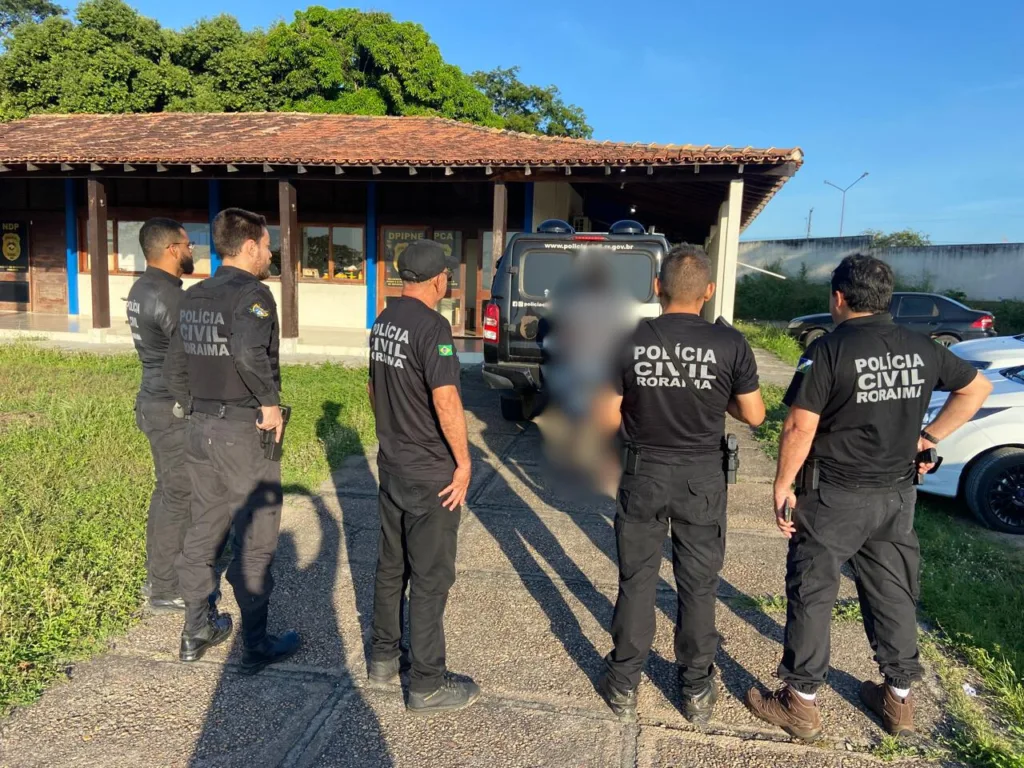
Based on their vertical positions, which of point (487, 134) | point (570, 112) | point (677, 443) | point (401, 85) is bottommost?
point (677, 443)

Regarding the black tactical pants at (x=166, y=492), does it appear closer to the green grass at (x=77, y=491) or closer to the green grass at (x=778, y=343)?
the green grass at (x=77, y=491)

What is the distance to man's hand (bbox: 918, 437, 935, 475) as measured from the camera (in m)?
2.81

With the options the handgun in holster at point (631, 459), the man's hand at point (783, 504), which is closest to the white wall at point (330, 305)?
the handgun in holster at point (631, 459)

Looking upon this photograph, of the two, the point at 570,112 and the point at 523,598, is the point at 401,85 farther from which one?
the point at 523,598

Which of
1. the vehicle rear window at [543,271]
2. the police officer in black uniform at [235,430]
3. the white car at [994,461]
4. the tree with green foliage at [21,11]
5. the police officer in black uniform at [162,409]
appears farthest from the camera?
the tree with green foliage at [21,11]

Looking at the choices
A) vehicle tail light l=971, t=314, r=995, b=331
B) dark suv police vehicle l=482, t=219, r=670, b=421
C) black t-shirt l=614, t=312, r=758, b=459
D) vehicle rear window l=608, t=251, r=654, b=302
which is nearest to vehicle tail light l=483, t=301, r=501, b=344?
dark suv police vehicle l=482, t=219, r=670, b=421

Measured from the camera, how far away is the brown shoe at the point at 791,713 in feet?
8.80

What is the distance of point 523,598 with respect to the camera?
381 cm

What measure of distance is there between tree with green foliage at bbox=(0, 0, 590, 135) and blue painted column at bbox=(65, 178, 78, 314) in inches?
384

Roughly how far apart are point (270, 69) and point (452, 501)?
2697cm

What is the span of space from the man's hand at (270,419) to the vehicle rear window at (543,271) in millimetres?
4029

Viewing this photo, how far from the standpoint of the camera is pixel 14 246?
1631cm

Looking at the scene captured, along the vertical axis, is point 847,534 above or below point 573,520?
above

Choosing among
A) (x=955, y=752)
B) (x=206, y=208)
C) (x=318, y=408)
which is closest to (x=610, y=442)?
(x=955, y=752)
